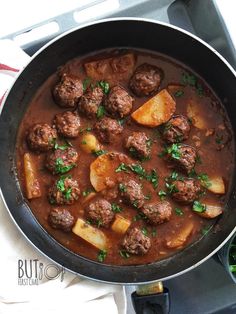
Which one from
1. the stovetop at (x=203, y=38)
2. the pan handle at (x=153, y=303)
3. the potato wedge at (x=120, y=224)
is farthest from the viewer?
the stovetop at (x=203, y=38)

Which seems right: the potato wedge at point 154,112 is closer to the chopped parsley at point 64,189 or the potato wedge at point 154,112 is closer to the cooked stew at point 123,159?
the cooked stew at point 123,159

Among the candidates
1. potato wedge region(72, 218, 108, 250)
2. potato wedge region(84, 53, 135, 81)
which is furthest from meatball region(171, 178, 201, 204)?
potato wedge region(84, 53, 135, 81)

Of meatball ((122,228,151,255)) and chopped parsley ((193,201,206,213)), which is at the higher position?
chopped parsley ((193,201,206,213))

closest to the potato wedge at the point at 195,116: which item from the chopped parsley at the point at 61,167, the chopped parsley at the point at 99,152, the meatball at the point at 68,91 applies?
the chopped parsley at the point at 99,152

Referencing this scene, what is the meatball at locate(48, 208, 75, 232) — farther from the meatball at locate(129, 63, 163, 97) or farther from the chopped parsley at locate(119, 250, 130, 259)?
the meatball at locate(129, 63, 163, 97)

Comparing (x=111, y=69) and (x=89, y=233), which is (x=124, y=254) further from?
(x=111, y=69)

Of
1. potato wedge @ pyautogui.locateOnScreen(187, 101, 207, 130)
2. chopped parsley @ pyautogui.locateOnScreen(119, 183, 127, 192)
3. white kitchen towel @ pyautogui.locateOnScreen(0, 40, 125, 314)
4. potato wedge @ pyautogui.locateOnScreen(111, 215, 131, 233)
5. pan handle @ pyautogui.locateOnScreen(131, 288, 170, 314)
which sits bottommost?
pan handle @ pyautogui.locateOnScreen(131, 288, 170, 314)

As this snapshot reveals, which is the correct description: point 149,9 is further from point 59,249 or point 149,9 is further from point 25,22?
point 59,249
